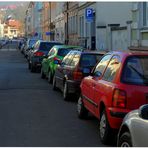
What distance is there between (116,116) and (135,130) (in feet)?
6.13

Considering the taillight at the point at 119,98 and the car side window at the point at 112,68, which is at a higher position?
the car side window at the point at 112,68

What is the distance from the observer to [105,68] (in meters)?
8.94

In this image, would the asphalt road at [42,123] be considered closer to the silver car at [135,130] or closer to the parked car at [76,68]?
the parked car at [76,68]

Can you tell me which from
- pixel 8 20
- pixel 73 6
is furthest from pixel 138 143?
pixel 8 20

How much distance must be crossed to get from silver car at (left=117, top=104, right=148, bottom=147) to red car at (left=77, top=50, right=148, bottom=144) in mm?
1229

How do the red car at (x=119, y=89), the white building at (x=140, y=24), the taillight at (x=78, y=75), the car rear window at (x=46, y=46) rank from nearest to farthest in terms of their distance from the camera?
the red car at (x=119, y=89)
the taillight at (x=78, y=75)
the white building at (x=140, y=24)
the car rear window at (x=46, y=46)

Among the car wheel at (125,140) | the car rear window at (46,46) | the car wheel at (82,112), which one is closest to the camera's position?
the car wheel at (125,140)

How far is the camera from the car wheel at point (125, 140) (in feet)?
20.0

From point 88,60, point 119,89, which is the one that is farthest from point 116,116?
point 88,60

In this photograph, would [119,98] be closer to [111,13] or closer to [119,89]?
[119,89]

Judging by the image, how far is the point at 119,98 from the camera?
25.3ft

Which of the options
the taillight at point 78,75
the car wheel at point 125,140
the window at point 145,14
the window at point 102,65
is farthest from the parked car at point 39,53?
the car wheel at point 125,140

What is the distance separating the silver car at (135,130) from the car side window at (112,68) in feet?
6.14

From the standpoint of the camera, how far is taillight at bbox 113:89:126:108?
25.2ft
